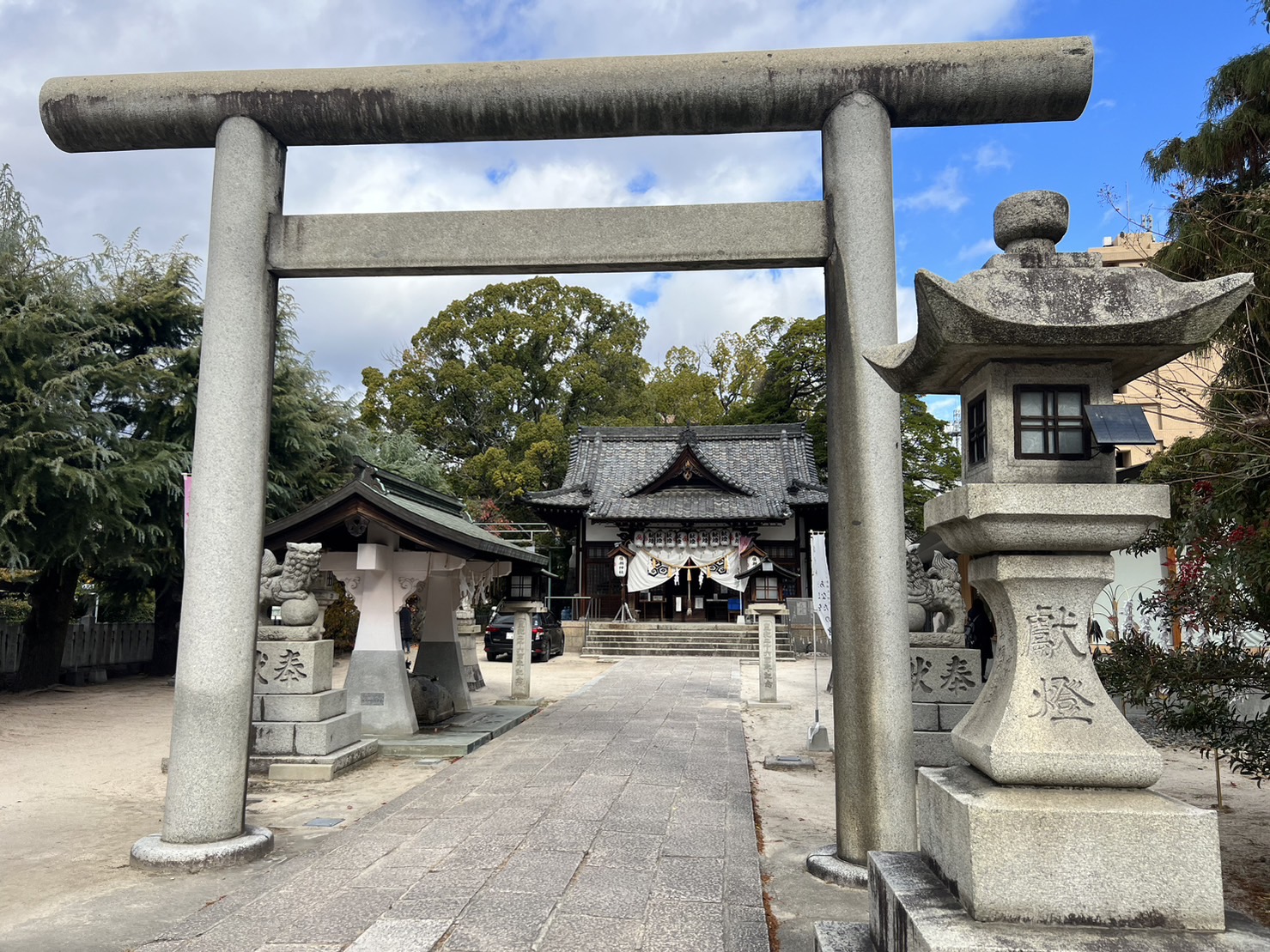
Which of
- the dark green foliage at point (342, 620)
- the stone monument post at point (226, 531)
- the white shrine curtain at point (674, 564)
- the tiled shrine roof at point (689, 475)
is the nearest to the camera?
the stone monument post at point (226, 531)

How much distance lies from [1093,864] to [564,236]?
4121 millimetres

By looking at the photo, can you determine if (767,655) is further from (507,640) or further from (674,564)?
(674,564)

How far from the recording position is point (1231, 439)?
14.2 ft

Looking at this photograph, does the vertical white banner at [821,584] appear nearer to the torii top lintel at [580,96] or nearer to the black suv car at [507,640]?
the torii top lintel at [580,96]

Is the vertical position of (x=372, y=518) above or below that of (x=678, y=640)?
above

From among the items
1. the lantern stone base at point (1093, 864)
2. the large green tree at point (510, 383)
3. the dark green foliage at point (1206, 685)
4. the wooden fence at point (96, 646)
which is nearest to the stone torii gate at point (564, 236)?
the dark green foliage at point (1206, 685)

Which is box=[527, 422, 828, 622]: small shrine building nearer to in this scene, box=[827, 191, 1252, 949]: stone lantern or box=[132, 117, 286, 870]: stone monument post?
box=[132, 117, 286, 870]: stone monument post

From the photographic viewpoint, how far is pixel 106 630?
17891 mm

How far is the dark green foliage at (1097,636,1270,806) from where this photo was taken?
14.0 feet

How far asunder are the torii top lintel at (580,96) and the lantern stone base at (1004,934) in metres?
4.09

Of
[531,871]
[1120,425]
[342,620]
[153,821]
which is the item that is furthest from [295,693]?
[342,620]

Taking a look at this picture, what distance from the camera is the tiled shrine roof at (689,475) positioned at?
27891mm

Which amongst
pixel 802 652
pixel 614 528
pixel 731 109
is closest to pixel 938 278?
pixel 731 109

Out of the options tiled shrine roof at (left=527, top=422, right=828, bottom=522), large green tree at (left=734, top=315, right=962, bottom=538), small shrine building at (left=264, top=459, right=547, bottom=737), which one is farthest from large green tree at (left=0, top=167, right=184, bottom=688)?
large green tree at (left=734, top=315, right=962, bottom=538)
